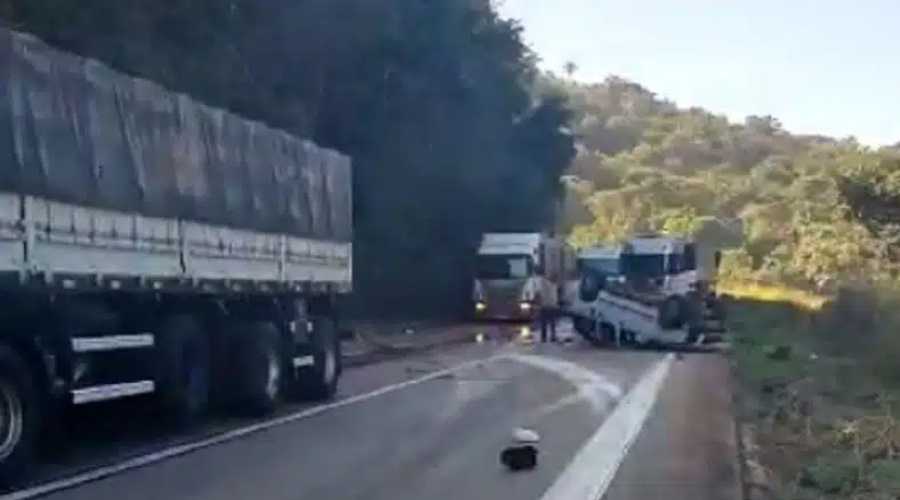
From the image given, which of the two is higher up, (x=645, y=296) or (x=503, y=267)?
(x=503, y=267)

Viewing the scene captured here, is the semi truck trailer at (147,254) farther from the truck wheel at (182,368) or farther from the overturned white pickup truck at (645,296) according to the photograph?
the overturned white pickup truck at (645,296)

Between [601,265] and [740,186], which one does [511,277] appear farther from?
[740,186]

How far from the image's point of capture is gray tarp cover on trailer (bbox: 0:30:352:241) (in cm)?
1231

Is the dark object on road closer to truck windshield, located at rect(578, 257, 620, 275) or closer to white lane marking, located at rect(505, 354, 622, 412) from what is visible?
white lane marking, located at rect(505, 354, 622, 412)

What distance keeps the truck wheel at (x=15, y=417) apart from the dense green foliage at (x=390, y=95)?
40.6 ft

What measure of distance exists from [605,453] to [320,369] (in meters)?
6.31

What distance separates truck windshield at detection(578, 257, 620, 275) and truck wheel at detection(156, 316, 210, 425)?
24.9 metres

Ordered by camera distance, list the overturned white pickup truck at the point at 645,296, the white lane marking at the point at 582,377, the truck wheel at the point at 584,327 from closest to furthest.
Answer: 1. the white lane marking at the point at 582,377
2. the overturned white pickup truck at the point at 645,296
3. the truck wheel at the point at 584,327

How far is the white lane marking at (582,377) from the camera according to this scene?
69.1ft

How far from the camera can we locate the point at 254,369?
1720 centimetres

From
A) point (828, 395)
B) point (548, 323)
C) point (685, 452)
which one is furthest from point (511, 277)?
point (685, 452)

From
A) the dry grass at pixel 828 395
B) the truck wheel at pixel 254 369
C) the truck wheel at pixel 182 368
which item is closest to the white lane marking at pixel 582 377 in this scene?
the dry grass at pixel 828 395

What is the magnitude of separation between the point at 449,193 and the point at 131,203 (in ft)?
124

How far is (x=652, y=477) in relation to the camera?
41.5 ft
